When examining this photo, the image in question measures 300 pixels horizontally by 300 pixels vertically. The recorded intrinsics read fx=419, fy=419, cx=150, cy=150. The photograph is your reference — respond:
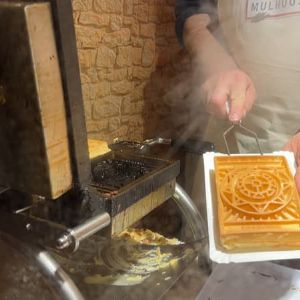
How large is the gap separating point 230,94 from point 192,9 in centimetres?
60

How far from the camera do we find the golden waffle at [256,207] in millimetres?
903

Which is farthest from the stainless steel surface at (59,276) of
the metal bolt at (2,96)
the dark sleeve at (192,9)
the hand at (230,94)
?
the dark sleeve at (192,9)

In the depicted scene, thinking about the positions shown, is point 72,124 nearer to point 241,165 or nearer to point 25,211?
point 25,211

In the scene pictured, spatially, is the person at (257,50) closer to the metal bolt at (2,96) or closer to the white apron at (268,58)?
the white apron at (268,58)

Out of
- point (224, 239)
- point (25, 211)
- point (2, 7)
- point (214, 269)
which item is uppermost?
point (2, 7)

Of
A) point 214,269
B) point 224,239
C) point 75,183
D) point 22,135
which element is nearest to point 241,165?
point 224,239

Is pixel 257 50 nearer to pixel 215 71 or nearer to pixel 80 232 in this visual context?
pixel 215 71

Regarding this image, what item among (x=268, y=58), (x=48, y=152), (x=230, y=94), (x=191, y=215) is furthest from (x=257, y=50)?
(x=48, y=152)

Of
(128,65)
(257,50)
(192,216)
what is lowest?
(192,216)

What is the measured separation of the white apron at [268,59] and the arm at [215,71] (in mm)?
97

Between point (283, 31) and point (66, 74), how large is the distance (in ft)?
3.53

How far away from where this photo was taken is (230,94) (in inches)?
49.1

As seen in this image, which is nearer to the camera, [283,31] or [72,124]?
[72,124]

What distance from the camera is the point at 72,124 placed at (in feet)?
2.36
